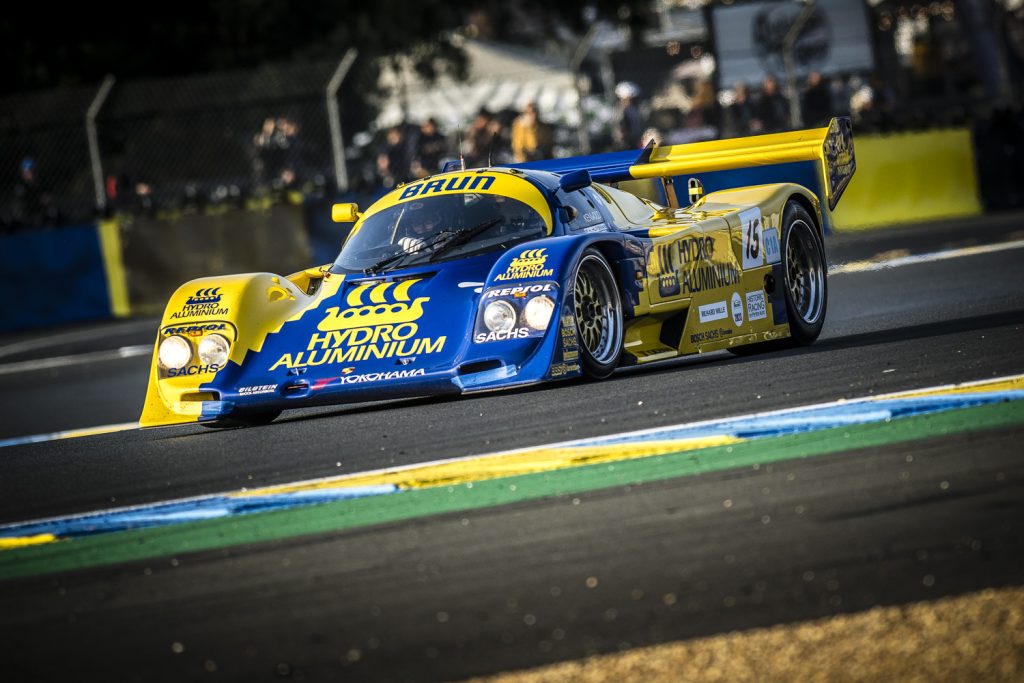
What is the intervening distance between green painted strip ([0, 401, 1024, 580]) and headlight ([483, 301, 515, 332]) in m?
1.98

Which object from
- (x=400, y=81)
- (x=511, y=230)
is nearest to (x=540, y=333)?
(x=511, y=230)

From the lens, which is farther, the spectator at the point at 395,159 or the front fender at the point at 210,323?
the spectator at the point at 395,159

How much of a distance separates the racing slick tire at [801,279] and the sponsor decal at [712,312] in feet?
2.19

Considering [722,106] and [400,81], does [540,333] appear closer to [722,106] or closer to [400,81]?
[722,106]

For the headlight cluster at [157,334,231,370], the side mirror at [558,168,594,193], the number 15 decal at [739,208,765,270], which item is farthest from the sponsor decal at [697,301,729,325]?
the headlight cluster at [157,334,231,370]

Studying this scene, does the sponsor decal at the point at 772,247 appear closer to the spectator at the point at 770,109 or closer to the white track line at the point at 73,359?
the white track line at the point at 73,359

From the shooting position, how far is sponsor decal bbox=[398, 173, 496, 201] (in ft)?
30.4

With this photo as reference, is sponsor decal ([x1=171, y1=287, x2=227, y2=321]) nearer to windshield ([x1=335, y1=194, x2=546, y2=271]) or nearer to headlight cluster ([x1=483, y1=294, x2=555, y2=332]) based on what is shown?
windshield ([x1=335, y1=194, x2=546, y2=271])

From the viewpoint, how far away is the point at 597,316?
8367 millimetres

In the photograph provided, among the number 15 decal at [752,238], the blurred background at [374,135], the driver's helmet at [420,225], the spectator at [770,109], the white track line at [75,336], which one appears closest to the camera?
the driver's helmet at [420,225]

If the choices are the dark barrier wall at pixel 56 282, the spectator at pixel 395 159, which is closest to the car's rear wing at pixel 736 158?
the spectator at pixel 395 159

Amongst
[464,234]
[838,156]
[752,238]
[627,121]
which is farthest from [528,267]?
[627,121]

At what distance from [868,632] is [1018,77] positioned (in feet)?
63.5

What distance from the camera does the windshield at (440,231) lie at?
29.3 ft
